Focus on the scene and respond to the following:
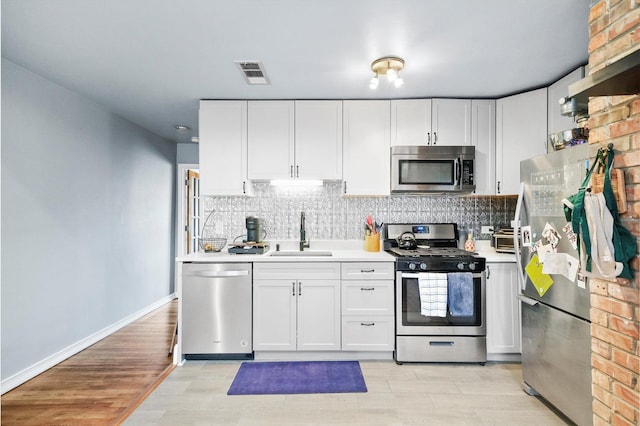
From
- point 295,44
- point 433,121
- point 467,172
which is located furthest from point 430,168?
point 295,44

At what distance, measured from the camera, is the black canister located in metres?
3.30

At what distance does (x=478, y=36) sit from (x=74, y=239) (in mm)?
3828

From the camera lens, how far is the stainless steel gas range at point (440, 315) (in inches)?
110

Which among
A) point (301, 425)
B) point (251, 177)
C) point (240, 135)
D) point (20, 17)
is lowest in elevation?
point (301, 425)

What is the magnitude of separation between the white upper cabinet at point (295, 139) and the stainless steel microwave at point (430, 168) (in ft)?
1.88

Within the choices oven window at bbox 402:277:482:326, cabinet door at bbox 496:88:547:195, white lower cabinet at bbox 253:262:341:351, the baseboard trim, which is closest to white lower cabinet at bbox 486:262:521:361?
oven window at bbox 402:277:482:326

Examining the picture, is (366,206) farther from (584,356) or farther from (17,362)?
(17,362)

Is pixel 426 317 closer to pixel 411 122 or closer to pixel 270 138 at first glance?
pixel 411 122

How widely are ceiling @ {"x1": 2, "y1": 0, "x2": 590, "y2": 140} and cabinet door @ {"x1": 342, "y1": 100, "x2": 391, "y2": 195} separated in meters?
0.14

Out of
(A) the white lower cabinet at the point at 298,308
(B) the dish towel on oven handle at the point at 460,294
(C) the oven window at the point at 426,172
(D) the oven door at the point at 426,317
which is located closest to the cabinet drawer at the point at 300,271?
(A) the white lower cabinet at the point at 298,308

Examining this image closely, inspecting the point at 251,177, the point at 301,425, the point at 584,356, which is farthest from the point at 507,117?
the point at 301,425

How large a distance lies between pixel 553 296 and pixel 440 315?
2.97 feet

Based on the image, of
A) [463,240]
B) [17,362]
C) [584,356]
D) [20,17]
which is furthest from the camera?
[463,240]

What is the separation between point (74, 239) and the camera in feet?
10.5
